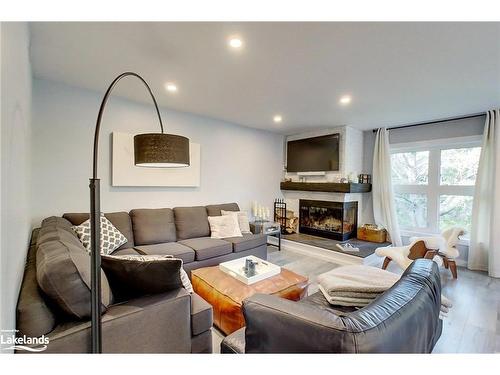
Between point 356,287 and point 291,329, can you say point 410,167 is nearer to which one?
point 356,287

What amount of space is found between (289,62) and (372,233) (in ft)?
11.6

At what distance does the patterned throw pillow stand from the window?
4682mm

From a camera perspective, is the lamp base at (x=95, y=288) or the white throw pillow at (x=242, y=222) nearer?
the lamp base at (x=95, y=288)

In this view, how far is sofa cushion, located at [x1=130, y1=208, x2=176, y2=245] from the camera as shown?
297 centimetres

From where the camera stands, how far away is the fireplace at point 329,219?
171 inches

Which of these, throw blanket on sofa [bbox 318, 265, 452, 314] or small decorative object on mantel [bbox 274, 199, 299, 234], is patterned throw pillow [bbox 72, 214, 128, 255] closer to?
throw blanket on sofa [bbox 318, 265, 452, 314]

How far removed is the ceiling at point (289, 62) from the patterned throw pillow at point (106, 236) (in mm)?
1590

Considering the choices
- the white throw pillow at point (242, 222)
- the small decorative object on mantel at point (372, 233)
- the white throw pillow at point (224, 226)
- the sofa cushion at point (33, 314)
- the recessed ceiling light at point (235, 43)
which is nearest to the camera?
the sofa cushion at point (33, 314)

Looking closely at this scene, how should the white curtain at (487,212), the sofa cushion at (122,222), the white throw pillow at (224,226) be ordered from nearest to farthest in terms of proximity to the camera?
the sofa cushion at (122,222)
the white curtain at (487,212)
the white throw pillow at (224,226)

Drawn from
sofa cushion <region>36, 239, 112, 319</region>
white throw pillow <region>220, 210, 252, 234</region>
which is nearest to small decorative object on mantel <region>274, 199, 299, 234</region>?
white throw pillow <region>220, 210, 252, 234</region>

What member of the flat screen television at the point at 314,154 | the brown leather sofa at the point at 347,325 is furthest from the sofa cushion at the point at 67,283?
the flat screen television at the point at 314,154

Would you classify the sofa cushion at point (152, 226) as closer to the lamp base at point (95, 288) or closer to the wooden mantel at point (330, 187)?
the lamp base at point (95, 288)
